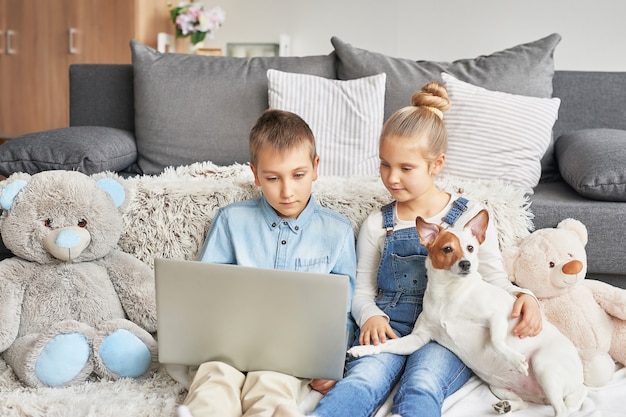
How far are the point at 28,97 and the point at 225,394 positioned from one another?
3.57m

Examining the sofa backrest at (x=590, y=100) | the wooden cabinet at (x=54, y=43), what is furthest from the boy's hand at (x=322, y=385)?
the wooden cabinet at (x=54, y=43)

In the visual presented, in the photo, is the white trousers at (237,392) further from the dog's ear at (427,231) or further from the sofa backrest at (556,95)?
the sofa backrest at (556,95)

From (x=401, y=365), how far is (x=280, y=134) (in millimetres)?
567

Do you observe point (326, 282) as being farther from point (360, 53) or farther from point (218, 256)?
point (360, 53)

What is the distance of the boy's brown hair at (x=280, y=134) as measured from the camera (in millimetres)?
1402

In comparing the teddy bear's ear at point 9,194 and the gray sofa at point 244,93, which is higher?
the gray sofa at point 244,93

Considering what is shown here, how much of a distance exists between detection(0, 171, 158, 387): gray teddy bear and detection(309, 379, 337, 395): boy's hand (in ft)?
1.24

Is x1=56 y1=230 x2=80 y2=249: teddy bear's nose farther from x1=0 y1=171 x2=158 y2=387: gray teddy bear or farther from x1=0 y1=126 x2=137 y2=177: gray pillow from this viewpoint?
x1=0 y1=126 x2=137 y2=177: gray pillow

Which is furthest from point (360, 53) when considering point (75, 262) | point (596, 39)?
point (596, 39)

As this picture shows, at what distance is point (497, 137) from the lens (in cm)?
199

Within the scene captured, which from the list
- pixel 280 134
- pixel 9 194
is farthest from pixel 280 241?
pixel 9 194

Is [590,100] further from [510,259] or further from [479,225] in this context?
[479,225]

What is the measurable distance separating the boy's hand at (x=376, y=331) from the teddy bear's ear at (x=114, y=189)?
2.24 ft

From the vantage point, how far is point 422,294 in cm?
147
